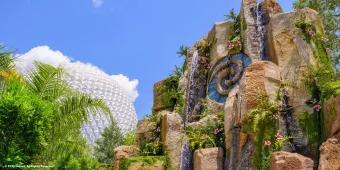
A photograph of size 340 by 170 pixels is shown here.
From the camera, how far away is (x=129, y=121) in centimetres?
4144

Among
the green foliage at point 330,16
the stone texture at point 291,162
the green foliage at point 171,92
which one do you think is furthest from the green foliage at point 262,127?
the green foliage at point 330,16

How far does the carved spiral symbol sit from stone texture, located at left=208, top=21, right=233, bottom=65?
276 mm

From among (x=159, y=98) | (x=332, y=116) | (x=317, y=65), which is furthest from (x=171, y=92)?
(x=332, y=116)

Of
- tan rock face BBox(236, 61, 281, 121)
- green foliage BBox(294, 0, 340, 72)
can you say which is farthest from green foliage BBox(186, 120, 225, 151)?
green foliage BBox(294, 0, 340, 72)

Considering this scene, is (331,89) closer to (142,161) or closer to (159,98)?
(142,161)

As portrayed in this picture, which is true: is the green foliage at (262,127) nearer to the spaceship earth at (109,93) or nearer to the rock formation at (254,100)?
the rock formation at (254,100)

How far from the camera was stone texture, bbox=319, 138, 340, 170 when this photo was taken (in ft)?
28.5

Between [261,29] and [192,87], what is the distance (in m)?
3.01

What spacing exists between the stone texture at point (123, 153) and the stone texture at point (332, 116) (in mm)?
6073

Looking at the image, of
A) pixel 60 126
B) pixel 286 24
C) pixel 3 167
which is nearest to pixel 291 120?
pixel 286 24

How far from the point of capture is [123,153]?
1538cm

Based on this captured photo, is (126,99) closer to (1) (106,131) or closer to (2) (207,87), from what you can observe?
(1) (106,131)

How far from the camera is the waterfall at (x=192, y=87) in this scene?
16.8m

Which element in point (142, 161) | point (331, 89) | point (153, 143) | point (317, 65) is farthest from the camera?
point (153, 143)
